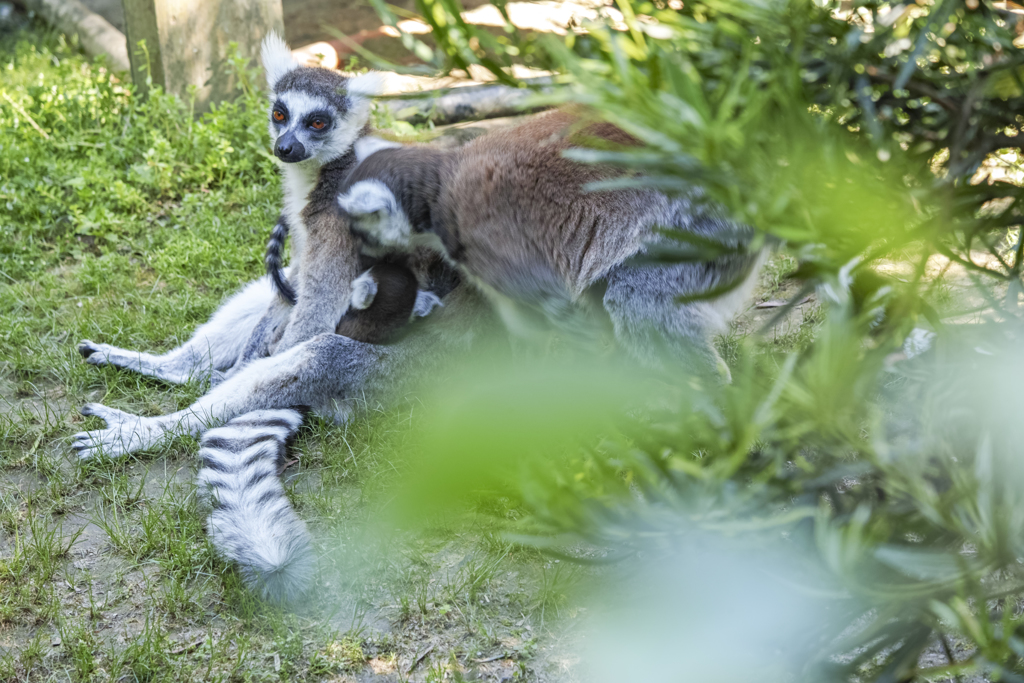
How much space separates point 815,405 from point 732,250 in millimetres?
166

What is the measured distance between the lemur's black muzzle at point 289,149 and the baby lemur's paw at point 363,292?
71cm

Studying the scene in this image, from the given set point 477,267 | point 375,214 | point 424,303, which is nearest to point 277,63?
point 375,214

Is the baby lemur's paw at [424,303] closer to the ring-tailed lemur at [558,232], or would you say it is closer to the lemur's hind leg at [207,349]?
the ring-tailed lemur at [558,232]

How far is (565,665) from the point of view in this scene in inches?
85.2

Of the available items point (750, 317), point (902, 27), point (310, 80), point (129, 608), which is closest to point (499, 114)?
point (310, 80)

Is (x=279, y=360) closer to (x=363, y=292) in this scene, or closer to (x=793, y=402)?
(x=363, y=292)

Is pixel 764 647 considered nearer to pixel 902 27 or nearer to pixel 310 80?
pixel 902 27

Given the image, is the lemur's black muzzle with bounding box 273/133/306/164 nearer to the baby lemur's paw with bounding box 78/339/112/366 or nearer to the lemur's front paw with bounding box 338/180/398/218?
the lemur's front paw with bounding box 338/180/398/218

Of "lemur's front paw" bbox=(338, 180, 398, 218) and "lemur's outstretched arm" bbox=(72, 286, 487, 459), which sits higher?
"lemur's front paw" bbox=(338, 180, 398, 218)

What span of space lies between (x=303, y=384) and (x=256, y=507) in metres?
0.76

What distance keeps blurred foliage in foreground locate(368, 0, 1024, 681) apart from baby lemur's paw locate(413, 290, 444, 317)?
8.17 ft

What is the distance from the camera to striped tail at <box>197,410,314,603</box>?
7.49 feet

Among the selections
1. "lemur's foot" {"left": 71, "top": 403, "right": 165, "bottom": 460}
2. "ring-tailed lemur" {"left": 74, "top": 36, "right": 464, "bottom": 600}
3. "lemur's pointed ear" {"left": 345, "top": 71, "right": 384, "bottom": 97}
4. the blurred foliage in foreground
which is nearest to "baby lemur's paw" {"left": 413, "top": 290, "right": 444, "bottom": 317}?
"ring-tailed lemur" {"left": 74, "top": 36, "right": 464, "bottom": 600}

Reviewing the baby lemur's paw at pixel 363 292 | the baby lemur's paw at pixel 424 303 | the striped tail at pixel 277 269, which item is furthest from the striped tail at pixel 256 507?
the striped tail at pixel 277 269
